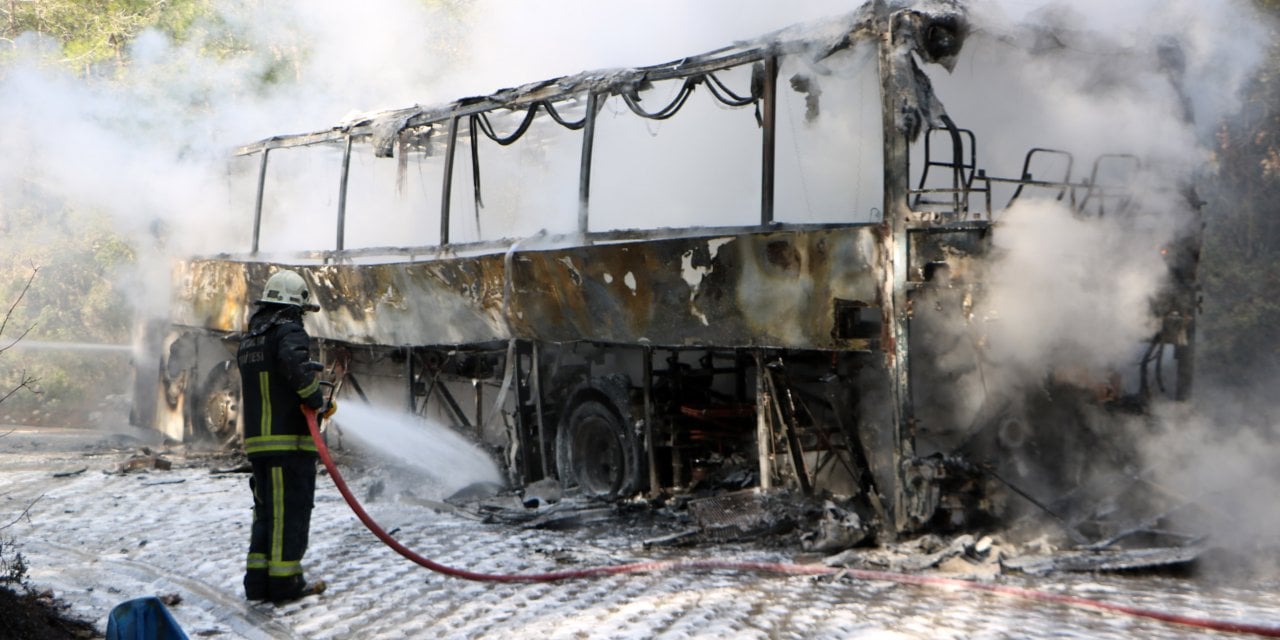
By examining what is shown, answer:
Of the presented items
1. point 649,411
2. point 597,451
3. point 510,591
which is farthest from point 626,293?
point 510,591

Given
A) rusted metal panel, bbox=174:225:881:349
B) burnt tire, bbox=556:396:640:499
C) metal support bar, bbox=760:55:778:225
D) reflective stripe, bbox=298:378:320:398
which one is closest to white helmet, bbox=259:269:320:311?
reflective stripe, bbox=298:378:320:398

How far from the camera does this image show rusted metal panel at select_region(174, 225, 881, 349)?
24.7 feet

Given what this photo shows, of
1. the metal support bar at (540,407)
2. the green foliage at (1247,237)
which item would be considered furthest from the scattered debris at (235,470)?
the green foliage at (1247,237)

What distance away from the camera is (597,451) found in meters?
10.1

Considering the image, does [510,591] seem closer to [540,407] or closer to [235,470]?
[540,407]

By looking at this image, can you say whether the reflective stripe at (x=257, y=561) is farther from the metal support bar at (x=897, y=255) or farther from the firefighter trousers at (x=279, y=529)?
the metal support bar at (x=897, y=255)

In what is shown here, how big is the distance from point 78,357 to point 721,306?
19.3 meters

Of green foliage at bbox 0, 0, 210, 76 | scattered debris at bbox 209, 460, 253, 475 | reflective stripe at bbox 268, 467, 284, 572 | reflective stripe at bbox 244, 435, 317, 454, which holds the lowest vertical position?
scattered debris at bbox 209, 460, 253, 475

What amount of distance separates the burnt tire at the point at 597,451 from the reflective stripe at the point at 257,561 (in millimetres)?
3703

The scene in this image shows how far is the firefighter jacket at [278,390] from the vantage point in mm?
6371

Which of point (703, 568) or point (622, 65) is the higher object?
point (622, 65)

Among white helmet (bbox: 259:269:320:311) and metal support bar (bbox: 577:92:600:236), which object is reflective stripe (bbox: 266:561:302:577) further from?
metal support bar (bbox: 577:92:600:236)

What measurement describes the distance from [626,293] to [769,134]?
5.76 ft

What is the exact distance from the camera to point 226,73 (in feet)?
80.3
